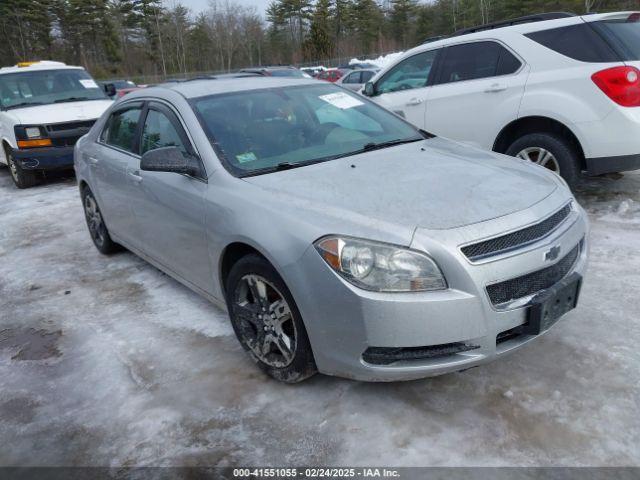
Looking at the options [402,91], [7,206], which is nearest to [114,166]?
[402,91]

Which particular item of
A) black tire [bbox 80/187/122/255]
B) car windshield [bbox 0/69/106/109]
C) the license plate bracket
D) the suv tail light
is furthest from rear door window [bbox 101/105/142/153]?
car windshield [bbox 0/69/106/109]

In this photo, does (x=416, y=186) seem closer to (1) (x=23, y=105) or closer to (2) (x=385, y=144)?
(2) (x=385, y=144)

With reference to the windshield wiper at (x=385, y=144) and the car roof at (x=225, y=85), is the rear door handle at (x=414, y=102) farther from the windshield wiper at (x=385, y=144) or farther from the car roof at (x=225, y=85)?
the windshield wiper at (x=385, y=144)

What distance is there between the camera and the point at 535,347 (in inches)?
120

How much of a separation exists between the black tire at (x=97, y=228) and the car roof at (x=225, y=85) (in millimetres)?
1433

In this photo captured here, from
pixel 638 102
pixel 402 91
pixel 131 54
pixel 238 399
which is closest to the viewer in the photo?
pixel 238 399

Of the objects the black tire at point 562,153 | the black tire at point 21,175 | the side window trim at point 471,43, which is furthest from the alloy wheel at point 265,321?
the black tire at point 21,175

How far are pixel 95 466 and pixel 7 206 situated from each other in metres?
6.51

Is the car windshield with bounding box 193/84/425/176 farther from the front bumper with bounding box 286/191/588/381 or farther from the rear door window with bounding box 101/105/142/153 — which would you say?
the front bumper with bounding box 286/191/588/381

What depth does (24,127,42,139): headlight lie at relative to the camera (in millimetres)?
8297

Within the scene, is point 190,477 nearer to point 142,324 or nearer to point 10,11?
point 142,324

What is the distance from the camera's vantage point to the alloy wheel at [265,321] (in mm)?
2740

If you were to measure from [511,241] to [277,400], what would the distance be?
55.2 inches

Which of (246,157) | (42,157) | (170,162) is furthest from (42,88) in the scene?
(246,157)
